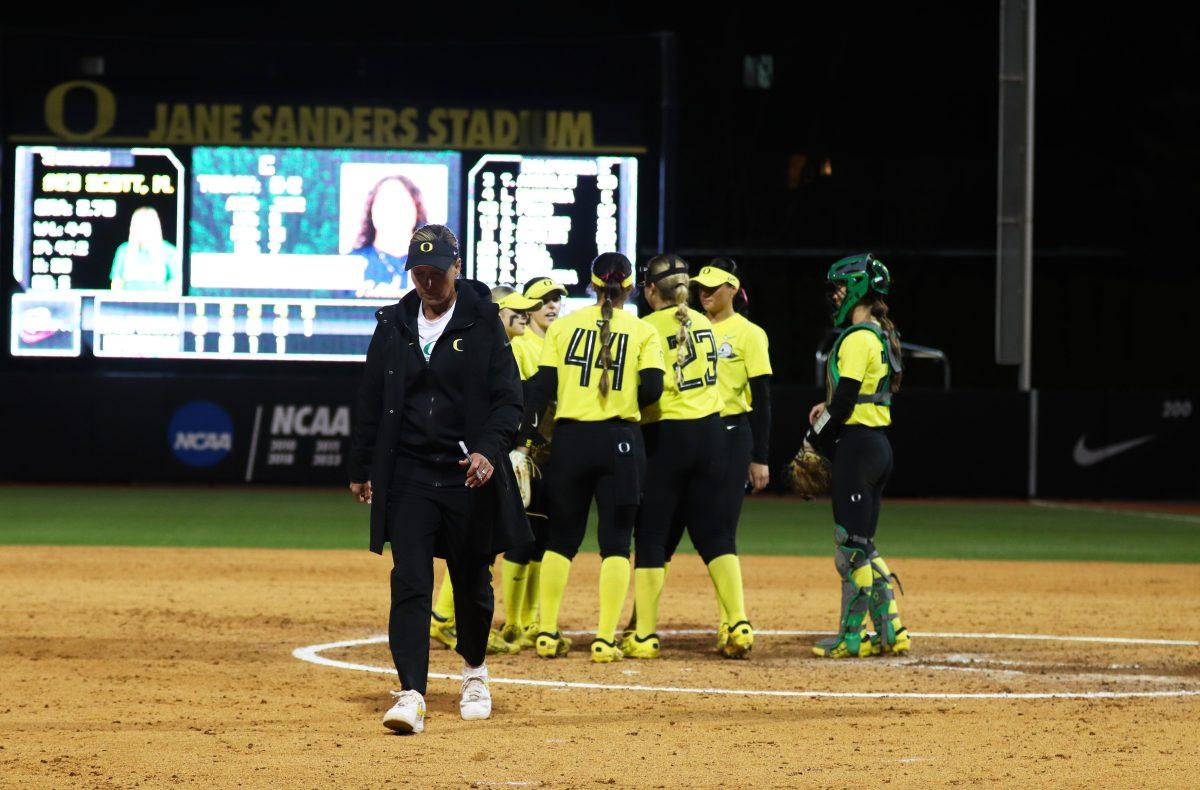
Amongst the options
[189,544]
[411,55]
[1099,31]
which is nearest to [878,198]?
[1099,31]

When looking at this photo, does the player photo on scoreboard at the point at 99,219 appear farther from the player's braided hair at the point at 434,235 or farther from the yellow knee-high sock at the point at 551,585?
the player's braided hair at the point at 434,235

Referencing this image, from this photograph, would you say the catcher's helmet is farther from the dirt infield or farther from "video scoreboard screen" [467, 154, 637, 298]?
"video scoreboard screen" [467, 154, 637, 298]

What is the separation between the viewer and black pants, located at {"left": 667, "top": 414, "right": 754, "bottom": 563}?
872cm

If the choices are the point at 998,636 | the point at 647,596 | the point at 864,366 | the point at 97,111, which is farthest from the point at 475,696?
the point at 97,111

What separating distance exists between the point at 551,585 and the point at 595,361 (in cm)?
116

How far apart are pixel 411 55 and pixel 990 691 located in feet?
45.5

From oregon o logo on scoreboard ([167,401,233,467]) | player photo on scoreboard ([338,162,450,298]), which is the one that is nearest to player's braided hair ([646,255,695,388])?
player photo on scoreboard ([338,162,450,298])

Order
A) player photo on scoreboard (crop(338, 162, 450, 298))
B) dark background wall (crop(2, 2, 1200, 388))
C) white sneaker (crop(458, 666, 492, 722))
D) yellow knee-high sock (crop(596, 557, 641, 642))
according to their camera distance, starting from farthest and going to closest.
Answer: dark background wall (crop(2, 2, 1200, 388)) → player photo on scoreboard (crop(338, 162, 450, 298)) → yellow knee-high sock (crop(596, 557, 641, 642)) → white sneaker (crop(458, 666, 492, 722))

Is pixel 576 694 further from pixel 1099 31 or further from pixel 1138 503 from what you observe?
pixel 1099 31

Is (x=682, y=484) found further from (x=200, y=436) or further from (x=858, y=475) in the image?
(x=200, y=436)

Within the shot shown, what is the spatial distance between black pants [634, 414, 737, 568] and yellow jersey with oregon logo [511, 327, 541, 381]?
0.78 m

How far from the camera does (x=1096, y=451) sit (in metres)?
21.7

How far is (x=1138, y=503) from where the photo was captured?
2200 cm

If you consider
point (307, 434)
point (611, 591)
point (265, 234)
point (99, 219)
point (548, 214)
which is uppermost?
point (548, 214)
